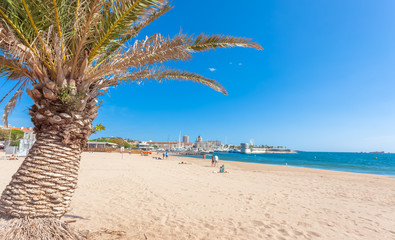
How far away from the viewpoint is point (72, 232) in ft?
10.2

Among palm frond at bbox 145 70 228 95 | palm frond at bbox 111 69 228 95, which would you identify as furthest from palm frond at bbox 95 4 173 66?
palm frond at bbox 145 70 228 95

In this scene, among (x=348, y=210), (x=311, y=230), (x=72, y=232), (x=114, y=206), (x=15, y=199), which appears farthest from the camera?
(x=348, y=210)

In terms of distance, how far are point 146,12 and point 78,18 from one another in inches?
40.6

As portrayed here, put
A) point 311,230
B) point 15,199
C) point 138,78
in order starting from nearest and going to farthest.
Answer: point 15,199 < point 138,78 < point 311,230

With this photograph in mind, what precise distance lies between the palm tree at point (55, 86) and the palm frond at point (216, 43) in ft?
2.78

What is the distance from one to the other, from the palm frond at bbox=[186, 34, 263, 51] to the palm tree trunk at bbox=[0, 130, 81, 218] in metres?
2.91

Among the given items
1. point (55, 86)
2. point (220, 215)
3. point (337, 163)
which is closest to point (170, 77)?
point (55, 86)

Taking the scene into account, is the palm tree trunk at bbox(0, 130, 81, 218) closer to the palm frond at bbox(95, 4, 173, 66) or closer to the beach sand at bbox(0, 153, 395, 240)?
the beach sand at bbox(0, 153, 395, 240)

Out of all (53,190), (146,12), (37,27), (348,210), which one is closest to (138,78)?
(146,12)

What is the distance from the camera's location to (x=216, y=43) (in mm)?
4172

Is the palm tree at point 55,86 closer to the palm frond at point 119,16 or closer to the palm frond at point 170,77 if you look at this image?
the palm frond at point 119,16

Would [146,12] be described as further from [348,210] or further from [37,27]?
Result: [348,210]

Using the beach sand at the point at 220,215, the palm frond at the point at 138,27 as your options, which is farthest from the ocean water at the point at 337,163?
the palm frond at the point at 138,27

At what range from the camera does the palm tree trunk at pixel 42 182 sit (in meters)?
2.86
